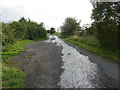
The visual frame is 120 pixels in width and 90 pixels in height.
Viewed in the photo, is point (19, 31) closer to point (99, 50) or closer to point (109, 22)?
point (99, 50)

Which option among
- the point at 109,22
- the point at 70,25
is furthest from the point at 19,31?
the point at 70,25

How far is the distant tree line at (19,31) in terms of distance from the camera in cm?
1407

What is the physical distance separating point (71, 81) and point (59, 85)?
0.66 m

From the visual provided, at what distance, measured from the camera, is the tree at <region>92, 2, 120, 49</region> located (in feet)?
27.4

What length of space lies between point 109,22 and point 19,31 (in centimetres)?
2148

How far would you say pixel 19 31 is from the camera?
Answer: 2455 cm

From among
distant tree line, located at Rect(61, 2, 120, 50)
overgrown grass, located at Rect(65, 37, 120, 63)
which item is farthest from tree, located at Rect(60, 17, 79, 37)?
distant tree line, located at Rect(61, 2, 120, 50)

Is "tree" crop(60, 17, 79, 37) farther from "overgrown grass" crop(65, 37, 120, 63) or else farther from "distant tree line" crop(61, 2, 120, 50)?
"distant tree line" crop(61, 2, 120, 50)

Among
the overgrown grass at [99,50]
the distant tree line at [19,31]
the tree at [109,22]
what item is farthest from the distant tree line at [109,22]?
the distant tree line at [19,31]

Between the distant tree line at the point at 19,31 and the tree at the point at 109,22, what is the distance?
11013 millimetres

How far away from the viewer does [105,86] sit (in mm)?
4008

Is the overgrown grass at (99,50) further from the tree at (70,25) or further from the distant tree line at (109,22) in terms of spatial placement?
the tree at (70,25)

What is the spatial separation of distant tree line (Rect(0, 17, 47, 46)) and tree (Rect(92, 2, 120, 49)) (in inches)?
434

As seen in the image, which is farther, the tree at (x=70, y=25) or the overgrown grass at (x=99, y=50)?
the tree at (x=70, y=25)
